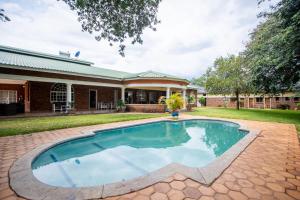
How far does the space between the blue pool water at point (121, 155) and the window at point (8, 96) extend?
13520 mm

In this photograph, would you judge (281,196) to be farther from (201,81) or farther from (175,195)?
(201,81)

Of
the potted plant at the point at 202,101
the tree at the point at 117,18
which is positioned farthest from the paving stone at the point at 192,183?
the potted plant at the point at 202,101

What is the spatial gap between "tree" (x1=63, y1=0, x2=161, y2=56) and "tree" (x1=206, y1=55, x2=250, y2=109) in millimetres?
19856

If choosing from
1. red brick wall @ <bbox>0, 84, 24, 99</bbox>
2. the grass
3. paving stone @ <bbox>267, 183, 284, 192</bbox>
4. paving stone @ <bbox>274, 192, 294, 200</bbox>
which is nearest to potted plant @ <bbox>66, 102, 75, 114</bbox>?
the grass

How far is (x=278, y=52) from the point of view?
1033 centimetres

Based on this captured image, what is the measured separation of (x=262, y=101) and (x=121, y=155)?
38.3 m

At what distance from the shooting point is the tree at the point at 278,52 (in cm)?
792

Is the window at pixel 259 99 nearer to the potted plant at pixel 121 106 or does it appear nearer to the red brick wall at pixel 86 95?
the potted plant at pixel 121 106

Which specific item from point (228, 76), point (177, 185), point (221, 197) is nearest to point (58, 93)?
point (177, 185)

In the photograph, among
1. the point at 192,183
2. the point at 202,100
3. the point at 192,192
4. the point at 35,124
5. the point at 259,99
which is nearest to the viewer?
the point at 192,192

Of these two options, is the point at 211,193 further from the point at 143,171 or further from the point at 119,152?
the point at 119,152

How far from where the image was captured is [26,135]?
6.54 m

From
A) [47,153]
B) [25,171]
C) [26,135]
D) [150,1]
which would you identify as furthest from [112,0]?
[26,135]

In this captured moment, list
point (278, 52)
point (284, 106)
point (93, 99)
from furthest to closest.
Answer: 1. point (284, 106)
2. point (93, 99)
3. point (278, 52)
